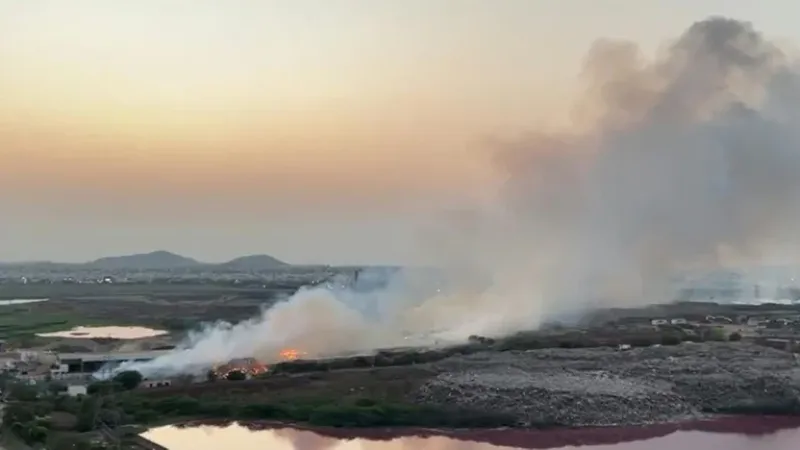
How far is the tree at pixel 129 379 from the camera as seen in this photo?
18.3 m

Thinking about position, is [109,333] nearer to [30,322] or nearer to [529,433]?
[30,322]

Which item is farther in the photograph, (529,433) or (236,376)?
(236,376)

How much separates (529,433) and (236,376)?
7294mm

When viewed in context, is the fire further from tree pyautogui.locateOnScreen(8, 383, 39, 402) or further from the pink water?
tree pyautogui.locateOnScreen(8, 383, 39, 402)

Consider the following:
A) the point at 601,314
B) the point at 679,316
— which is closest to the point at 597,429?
the point at 601,314

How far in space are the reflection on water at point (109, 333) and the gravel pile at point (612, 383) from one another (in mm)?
13006

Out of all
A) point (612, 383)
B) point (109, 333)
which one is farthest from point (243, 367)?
point (109, 333)

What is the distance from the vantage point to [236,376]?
19.1 metres

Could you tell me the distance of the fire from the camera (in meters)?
21.6

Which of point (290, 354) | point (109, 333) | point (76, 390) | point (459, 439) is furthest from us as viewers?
point (109, 333)

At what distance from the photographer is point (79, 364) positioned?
20625 millimetres

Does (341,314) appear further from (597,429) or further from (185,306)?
(185,306)

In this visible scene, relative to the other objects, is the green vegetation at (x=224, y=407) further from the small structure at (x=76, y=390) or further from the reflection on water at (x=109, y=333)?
the reflection on water at (x=109, y=333)

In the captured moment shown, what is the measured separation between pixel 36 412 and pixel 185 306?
2247 cm
